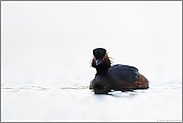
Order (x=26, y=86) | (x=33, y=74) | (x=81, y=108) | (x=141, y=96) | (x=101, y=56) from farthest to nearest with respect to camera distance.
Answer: (x=33, y=74)
(x=26, y=86)
(x=101, y=56)
(x=141, y=96)
(x=81, y=108)

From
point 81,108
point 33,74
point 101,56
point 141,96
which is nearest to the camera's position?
point 81,108

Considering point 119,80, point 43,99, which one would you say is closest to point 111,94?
point 119,80

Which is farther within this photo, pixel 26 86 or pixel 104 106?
pixel 26 86

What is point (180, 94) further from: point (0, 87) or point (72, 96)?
point (0, 87)

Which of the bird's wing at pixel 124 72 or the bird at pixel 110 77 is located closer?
the bird at pixel 110 77

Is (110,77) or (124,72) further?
(124,72)

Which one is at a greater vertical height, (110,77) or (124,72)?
(124,72)

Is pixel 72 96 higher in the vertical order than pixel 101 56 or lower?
lower

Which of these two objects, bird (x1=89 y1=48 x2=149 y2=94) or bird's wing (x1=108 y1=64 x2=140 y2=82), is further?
bird's wing (x1=108 y1=64 x2=140 y2=82)
